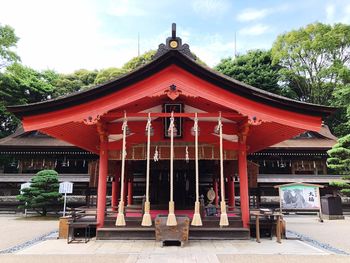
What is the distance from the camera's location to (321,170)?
2389 cm

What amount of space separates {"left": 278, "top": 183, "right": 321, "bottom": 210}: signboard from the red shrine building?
212 inches

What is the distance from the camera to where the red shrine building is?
8055mm

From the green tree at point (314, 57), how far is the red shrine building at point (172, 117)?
26780mm

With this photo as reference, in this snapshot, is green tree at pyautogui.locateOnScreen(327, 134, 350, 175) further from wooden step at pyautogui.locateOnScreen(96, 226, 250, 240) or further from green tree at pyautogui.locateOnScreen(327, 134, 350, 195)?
wooden step at pyautogui.locateOnScreen(96, 226, 250, 240)

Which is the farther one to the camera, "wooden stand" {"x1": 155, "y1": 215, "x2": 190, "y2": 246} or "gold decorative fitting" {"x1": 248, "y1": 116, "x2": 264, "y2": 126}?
"gold decorative fitting" {"x1": 248, "y1": 116, "x2": 264, "y2": 126}

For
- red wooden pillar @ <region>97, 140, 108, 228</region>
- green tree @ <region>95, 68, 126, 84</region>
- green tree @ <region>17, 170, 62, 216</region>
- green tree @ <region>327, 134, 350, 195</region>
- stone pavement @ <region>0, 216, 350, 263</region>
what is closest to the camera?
stone pavement @ <region>0, 216, 350, 263</region>

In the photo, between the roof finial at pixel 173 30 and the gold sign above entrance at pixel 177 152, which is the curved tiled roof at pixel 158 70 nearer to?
the roof finial at pixel 173 30

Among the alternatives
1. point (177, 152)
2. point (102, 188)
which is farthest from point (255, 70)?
point (102, 188)

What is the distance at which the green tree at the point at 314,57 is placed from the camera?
31.8 meters

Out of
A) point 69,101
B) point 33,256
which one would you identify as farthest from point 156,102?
point 33,256

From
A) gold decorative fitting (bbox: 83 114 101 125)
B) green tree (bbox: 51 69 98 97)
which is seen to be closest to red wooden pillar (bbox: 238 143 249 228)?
gold decorative fitting (bbox: 83 114 101 125)

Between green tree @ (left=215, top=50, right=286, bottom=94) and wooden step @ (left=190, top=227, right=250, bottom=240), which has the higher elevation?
green tree @ (left=215, top=50, right=286, bottom=94)

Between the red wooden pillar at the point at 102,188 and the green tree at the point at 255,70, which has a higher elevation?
the green tree at the point at 255,70

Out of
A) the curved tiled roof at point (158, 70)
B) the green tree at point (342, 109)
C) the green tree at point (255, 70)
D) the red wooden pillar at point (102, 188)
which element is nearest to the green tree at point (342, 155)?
the green tree at point (342, 109)
